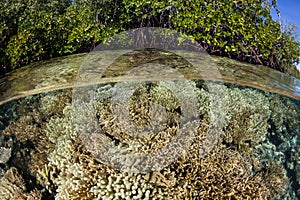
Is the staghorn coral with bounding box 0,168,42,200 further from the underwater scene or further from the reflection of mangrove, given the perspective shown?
the reflection of mangrove

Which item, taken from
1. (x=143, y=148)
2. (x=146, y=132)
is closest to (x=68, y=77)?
(x=146, y=132)

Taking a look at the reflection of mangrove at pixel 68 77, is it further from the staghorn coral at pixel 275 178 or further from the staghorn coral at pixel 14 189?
the staghorn coral at pixel 275 178

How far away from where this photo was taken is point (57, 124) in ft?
19.6

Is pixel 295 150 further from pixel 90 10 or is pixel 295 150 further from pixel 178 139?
pixel 90 10

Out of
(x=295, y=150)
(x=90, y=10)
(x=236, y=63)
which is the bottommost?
(x=295, y=150)

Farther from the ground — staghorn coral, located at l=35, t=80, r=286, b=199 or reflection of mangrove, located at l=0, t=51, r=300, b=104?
reflection of mangrove, located at l=0, t=51, r=300, b=104

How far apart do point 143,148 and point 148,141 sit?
18cm

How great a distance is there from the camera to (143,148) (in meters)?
5.31

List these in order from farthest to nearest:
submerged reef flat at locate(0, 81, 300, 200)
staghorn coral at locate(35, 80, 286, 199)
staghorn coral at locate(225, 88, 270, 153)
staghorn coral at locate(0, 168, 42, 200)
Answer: staghorn coral at locate(225, 88, 270, 153)
staghorn coral at locate(0, 168, 42, 200)
submerged reef flat at locate(0, 81, 300, 200)
staghorn coral at locate(35, 80, 286, 199)

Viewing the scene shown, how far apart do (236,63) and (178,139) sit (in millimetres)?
4271

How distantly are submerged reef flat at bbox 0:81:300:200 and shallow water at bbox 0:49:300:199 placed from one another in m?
0.02

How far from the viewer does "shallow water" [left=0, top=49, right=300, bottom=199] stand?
511 centimetres

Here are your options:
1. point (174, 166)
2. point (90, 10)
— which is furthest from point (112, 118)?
point (90, 10)

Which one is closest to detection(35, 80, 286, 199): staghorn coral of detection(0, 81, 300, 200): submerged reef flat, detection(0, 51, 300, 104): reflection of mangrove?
detection(0, 81, 300, 200): submerged reef flat
